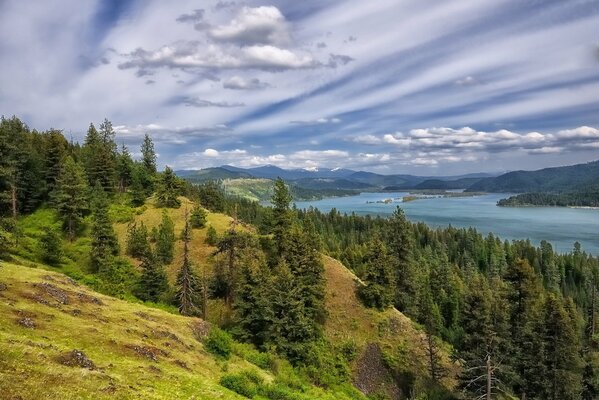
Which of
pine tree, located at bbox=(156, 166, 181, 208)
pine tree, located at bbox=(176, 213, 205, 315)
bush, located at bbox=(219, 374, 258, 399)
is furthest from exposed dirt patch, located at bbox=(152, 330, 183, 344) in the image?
pine tree, located at bbox=(156, 166, 181, 208)

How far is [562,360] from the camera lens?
49.3 meters

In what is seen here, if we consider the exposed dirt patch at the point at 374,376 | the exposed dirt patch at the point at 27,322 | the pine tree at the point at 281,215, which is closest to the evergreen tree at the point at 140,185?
the pine tree at the point at 281,215

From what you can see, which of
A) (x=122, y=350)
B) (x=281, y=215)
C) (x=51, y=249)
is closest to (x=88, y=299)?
(x=122, y=350)

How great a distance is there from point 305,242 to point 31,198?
6173cm

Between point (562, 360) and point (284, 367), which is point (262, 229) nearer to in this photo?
point (284, 367)

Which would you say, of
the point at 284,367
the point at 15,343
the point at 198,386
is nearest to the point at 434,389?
the point at 284,367

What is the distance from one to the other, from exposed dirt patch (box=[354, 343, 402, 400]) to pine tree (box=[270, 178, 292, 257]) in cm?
2057

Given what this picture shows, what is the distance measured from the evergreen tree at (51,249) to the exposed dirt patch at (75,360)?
45275 millimetres

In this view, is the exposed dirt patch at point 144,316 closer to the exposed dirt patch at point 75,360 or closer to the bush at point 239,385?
the bush at point 239,385

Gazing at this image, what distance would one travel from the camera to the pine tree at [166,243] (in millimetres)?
70625

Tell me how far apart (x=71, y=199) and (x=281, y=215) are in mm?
41314

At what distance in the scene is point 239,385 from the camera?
1136 inches

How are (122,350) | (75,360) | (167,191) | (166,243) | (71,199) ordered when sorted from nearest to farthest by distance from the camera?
(75,360)
(122,350)
(166,243)
(71,199)
(167,191)

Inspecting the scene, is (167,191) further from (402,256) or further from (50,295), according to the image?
(50,295)
